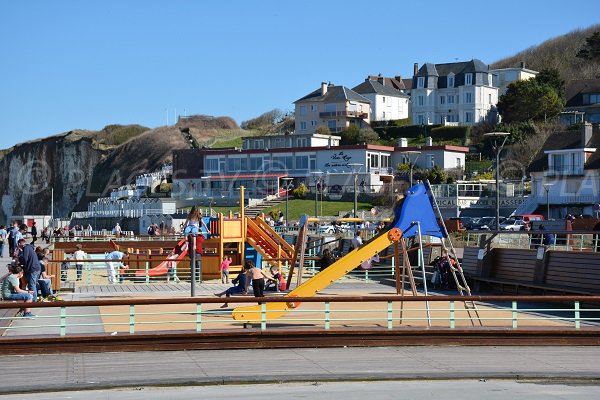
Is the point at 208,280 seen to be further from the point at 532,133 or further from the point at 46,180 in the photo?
the point at 46,180

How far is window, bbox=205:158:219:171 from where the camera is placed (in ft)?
351

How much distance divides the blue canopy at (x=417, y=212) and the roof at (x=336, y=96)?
102 m

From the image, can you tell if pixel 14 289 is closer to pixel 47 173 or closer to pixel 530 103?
pixel 530 103

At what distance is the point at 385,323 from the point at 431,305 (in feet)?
15.8

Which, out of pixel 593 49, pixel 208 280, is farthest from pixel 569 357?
pixel 593 49

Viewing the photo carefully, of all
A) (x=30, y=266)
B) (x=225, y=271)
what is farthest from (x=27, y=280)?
(x=225, y=271)

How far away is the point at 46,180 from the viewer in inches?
6890

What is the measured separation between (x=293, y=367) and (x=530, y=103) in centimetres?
9508

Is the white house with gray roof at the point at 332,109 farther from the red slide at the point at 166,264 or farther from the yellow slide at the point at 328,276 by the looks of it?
the yellow slide at the point at 328,276

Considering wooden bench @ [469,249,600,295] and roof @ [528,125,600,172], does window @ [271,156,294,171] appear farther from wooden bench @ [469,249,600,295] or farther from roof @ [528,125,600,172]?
wooden bench @ [469,249,600,295]

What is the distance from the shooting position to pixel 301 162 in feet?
337

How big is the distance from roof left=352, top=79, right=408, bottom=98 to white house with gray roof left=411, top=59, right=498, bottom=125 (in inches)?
230

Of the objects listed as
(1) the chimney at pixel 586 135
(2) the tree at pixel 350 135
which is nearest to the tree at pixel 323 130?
(2) the tree at pixel 350 135

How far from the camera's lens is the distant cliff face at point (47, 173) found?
170875 mm
